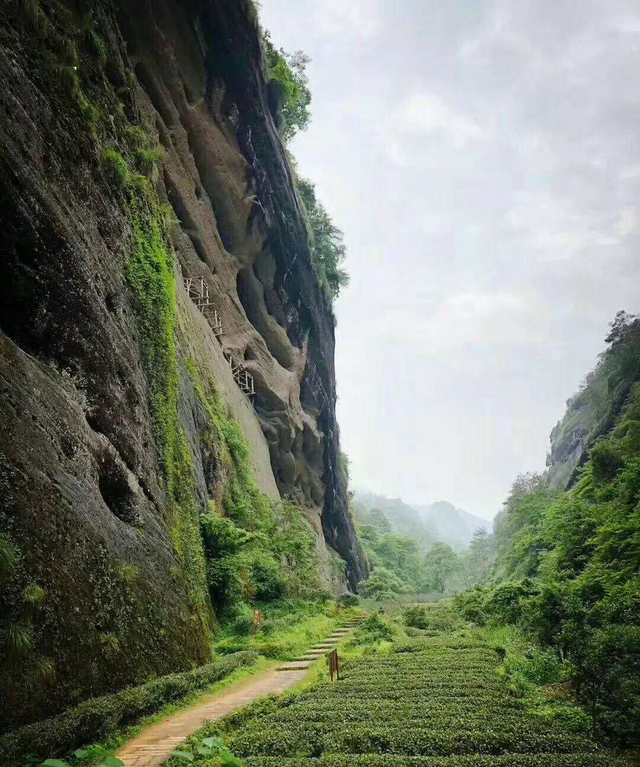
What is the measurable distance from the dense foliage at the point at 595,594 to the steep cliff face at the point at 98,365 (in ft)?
22.0

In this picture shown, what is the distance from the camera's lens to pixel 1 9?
29.1 ft

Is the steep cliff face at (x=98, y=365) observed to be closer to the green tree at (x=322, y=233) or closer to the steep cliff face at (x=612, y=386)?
the green tree at (x=322, y=233)

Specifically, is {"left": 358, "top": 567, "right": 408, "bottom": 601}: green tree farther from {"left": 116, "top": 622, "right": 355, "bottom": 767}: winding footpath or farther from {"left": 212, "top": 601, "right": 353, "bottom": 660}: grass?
{"left": 116, "top": 622, "right": 355, "bottom": 767}: winding footpath

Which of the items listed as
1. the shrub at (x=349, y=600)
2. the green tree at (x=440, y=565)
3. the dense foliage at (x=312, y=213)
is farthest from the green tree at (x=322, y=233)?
the green tree at (x=440, y=565)

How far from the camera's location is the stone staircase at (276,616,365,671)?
12328mm

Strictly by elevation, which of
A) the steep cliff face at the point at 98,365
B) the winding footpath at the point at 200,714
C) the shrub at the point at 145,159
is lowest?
the winding footpath at the point at 200,714

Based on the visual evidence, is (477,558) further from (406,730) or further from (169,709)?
(169,709)

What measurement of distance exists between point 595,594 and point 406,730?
775 cm

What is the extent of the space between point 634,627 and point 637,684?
1.16 m

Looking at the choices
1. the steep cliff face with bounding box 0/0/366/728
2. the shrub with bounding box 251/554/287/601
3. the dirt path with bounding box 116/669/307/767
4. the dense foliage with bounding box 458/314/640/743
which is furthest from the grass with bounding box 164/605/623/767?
the shrub with bounding box 251/554/287/601

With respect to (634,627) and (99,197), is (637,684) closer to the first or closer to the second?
(634,627)

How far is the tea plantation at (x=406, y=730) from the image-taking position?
5.82 meters

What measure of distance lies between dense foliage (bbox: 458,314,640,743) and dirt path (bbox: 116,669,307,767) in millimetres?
5366

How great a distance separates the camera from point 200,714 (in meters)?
7.84
